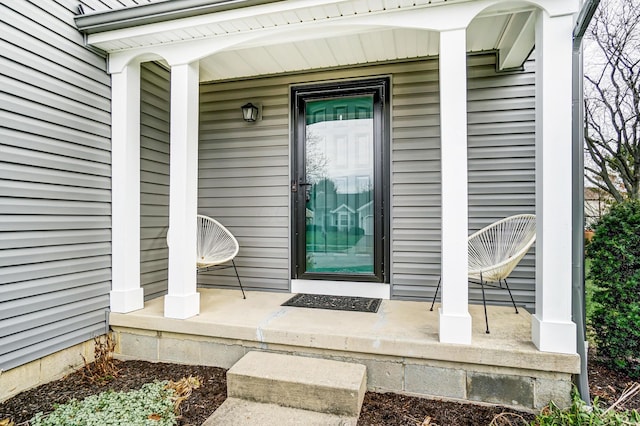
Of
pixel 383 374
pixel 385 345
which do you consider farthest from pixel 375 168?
pixel 383 374

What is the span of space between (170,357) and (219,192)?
1749 mm

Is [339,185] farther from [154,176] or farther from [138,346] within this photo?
[138,346]

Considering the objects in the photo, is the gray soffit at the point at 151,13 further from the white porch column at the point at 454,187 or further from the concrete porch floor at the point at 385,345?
the concrete porch floor at the point at 385,345

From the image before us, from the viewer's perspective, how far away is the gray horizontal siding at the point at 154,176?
10.5 ft

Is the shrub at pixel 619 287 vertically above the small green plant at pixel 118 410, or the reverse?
the shrub at pixel 619 287

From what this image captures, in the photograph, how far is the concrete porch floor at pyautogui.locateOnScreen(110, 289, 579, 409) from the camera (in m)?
1.97

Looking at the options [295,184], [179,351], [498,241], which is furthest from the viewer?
[295,184]

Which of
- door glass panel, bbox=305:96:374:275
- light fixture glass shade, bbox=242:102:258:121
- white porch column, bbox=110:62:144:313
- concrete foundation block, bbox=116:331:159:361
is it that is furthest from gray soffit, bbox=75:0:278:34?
concrete foundation block, bbox=116:331:159:361

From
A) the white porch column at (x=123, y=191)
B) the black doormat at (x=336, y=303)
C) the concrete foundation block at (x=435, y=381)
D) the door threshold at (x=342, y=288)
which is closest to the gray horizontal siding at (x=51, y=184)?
the white porch column at (x=123, y=191)

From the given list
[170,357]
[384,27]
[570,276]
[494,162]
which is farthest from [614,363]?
[170,357]

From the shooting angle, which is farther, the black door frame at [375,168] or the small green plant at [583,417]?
the black door frame at [375,168]

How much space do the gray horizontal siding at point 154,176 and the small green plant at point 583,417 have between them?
3.14 metres

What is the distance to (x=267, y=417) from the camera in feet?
6.03

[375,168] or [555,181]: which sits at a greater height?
[375,168]
